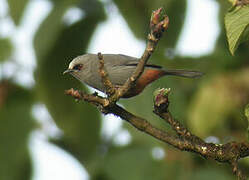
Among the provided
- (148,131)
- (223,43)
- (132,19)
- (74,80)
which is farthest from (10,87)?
(148,131)

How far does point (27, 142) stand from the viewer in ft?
16.2

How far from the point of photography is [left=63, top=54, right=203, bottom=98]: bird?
3.99 m

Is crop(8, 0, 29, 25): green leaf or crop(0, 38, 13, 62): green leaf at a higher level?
crop(8, 0, 29, 25): green leaf

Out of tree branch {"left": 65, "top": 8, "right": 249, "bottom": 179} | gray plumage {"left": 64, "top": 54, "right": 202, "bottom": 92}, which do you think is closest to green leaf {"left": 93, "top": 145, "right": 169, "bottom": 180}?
gray plumage {"left": 64, "top": 54, "right": 202, "bottom": 92}

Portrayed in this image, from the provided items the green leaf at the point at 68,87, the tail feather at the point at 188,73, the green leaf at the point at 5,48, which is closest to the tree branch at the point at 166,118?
the tail feather at the point at 188,73

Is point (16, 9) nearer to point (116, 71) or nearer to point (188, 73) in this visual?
point (116, 71)

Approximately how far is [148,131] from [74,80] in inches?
120

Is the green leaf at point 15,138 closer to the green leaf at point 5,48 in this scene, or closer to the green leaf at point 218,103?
the green leaf at point 5,48

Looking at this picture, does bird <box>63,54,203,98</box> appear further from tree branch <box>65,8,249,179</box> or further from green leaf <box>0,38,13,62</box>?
green leaf <box>0,38,13,62</box>

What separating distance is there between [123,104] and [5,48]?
2.26 meters

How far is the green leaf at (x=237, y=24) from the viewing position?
199 cm

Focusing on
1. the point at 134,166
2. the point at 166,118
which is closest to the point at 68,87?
the point at 134,166

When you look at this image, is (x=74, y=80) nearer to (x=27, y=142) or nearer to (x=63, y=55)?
(x=63, y=55)

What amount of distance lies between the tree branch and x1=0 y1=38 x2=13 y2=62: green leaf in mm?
3571
